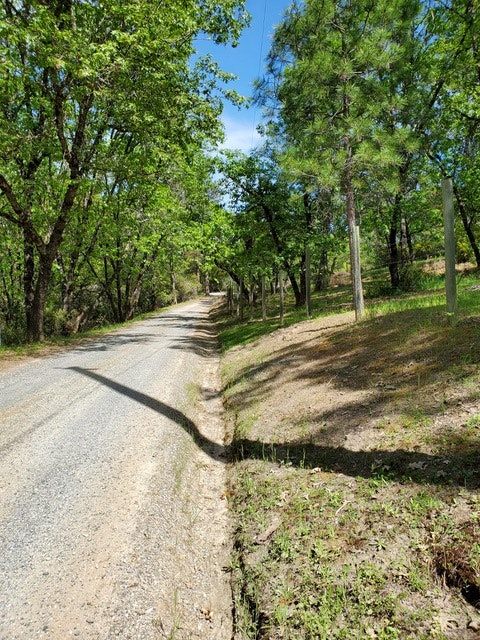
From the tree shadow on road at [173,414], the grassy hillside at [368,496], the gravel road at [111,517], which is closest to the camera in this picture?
the grassy hillside at [368,496]

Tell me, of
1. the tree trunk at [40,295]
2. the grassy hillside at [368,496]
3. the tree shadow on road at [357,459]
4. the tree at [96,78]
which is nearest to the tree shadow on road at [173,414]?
the tree shadow on road at [357,459]

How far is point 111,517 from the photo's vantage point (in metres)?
3.37

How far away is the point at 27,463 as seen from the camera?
169 inches

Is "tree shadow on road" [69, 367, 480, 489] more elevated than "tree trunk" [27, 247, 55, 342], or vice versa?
"tree trunk" [27, 247, 55, 342]

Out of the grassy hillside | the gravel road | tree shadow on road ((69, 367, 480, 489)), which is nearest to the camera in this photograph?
the grassy hillside

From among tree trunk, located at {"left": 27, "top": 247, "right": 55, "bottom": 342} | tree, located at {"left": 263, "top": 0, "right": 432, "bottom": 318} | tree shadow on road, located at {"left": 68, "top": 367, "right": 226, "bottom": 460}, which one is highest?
tree, located at {"left": 263, "top": 0, "right": 432, "bottom": 318}

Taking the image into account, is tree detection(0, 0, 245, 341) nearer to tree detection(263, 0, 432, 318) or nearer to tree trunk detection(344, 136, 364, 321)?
tree detection(263, 0, 432, 318)

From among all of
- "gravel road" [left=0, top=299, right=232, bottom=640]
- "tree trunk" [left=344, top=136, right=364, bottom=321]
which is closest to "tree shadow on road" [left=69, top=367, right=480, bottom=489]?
"gravel road" [left=0, top=299, right=232, bottom=640]

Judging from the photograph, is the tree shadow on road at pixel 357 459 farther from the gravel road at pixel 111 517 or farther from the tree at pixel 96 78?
the tree at pixel 96 78

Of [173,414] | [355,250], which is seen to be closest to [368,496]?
[173,414]

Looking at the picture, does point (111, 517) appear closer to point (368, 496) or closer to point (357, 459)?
point (368, 496)

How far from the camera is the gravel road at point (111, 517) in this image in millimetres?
2475

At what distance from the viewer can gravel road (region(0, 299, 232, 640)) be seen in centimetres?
247

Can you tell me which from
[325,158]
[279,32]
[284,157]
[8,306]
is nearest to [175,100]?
[279,32]
